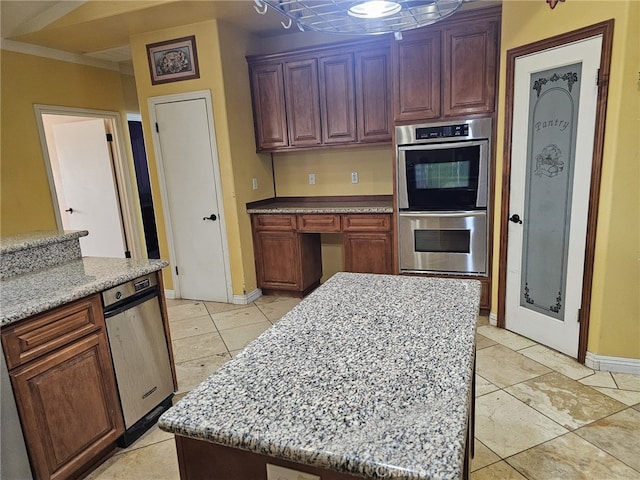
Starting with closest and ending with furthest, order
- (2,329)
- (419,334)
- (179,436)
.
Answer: (179,436)
(419,334)
(2,329)

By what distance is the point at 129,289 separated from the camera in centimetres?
207

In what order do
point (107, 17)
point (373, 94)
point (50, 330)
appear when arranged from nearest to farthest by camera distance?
point (50, 330)
point (107, 17)
point (373, 94)

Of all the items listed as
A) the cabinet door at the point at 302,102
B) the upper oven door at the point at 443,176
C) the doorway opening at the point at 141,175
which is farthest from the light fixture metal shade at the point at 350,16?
the doorway opening at the point at 141,175

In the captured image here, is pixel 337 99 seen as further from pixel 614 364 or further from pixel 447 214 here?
pixel 614 364

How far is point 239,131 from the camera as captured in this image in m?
3.90

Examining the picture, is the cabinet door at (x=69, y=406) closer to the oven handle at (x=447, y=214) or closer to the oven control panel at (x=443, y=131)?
the oven handle at (x=447, y=214)

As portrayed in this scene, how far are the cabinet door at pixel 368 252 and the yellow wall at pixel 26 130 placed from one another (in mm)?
3084

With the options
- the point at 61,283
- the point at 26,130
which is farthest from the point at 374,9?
the point at 26,130

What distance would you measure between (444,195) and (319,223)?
1208mm

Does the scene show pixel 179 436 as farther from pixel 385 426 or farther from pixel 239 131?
pixel 239 131

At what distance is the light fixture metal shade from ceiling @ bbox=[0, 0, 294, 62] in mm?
2067

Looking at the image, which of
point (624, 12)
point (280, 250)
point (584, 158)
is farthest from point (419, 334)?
point (280, 250)

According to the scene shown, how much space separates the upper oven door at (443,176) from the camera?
10.6 ft

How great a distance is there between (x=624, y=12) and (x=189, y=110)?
332 centimetres
